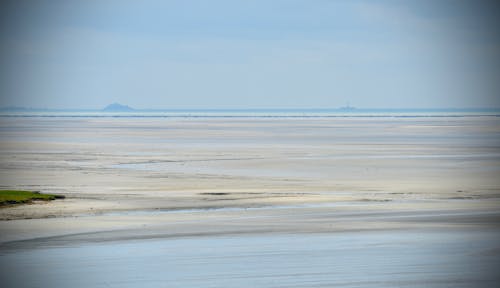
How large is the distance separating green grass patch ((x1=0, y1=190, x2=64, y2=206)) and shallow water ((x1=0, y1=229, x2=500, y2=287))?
10206 mm

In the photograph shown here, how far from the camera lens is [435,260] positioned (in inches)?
804

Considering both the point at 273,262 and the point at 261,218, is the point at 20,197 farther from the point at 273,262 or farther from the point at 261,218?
the point at 273,262

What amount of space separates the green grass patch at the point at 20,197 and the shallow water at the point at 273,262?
10206 mm

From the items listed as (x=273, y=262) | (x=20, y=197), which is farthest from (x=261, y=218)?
(x=20, y=197)

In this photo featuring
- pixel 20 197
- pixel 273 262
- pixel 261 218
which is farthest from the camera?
pixel 20 197

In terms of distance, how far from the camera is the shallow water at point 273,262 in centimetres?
1834

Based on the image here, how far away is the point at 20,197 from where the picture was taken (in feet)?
108

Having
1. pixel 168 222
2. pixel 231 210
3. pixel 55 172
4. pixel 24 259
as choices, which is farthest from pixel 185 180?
pixel 24 259

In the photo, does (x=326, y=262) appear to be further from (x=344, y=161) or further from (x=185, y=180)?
(x=344, y=161)

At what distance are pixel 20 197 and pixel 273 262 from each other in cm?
1565

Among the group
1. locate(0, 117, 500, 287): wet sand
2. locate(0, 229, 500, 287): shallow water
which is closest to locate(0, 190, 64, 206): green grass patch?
locate(0, 117, 500, 287): wet sand

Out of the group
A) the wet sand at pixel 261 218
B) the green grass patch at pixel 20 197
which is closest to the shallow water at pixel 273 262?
the wet sand at pixel 261 218

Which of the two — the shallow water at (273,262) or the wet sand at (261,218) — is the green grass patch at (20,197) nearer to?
the wet sand at (261,218)

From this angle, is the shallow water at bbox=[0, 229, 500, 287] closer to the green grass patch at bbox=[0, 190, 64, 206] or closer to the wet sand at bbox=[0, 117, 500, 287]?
the wet sand at bbox=[0, 117, 500, 287]
